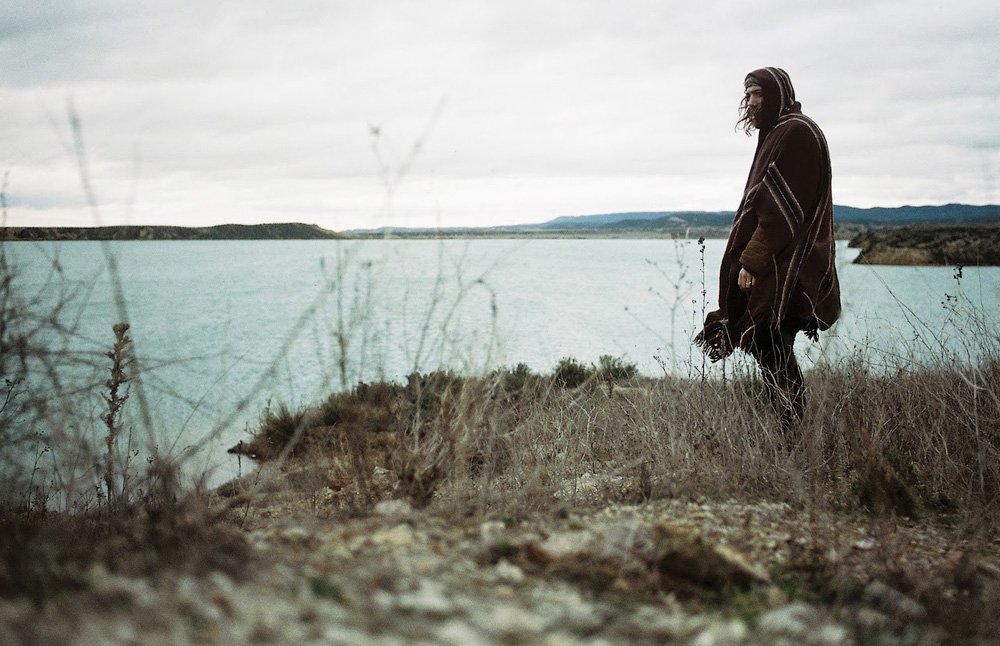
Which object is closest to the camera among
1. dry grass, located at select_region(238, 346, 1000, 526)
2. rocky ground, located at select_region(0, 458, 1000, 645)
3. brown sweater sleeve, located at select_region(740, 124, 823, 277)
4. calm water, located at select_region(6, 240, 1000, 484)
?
rocky ground, located at select_region(0, 458, 1000, 645)

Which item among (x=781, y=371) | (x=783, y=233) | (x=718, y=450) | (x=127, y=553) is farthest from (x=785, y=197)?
(x=127, y=553)

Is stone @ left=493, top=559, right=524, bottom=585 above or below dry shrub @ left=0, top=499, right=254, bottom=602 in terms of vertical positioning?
below

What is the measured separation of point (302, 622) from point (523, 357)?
1418cm

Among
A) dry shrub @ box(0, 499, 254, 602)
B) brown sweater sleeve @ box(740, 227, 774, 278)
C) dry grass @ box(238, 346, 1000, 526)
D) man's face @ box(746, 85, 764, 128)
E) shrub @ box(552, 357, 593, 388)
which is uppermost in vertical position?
man's face @ box(746, 85, 764, 128)

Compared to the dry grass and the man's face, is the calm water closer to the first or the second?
the dry grass

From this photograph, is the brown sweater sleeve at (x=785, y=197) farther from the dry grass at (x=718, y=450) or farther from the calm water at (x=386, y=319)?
the dry grass at (x=718, y=450)

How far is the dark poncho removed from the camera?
13.5 feet

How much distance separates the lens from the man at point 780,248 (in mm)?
4117

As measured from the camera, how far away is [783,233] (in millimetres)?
4117

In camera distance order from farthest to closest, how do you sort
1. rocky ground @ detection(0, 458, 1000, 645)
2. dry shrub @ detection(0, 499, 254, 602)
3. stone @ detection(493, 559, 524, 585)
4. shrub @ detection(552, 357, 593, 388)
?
shrub @ detection(552, 357, 593, 388)
stone @ detection(493, 559, 524, 585)
dry shrub @ detection(0, 499, 254, 602)
rocky ground @ detection(0, 458, 1000, 645)

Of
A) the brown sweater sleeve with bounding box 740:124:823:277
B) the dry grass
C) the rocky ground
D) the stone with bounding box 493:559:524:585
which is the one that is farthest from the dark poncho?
the stone with bounding box 493:559:524:585

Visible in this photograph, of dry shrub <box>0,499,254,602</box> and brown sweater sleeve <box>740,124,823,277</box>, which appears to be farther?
Result: brown sweater sleeve <box>740,124,823,277</box>

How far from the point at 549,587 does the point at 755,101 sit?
11.0ft

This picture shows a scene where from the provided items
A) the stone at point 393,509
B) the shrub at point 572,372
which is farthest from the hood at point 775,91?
the shrub at point 572,372
